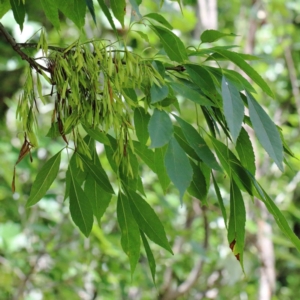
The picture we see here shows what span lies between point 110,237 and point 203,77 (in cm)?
108

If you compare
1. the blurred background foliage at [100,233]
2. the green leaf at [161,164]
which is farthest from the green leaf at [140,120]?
the blurred background foliage at [100,233]

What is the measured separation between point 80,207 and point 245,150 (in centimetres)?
18

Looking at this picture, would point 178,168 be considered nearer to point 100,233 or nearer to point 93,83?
point 93,83

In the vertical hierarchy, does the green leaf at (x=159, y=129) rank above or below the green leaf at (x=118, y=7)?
below

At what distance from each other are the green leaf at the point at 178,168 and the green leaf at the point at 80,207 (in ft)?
0.42

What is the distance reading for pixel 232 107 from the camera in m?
0.46

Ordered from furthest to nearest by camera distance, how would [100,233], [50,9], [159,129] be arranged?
[100,233] < [50,9] < [159,129]

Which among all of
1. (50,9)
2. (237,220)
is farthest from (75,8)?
(237,220)

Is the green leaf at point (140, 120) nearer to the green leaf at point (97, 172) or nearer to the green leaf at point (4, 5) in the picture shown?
the green leaf at point (97, 172)

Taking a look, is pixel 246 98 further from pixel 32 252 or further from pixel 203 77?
pixel 32 252

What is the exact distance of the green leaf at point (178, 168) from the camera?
469 mm

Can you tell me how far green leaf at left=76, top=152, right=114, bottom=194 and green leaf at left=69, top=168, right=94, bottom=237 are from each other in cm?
2

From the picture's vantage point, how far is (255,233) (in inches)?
65.1

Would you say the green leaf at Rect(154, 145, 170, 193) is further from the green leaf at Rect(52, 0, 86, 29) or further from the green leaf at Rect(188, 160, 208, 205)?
the green leaf at Rect(52, 0, 86, 29)
